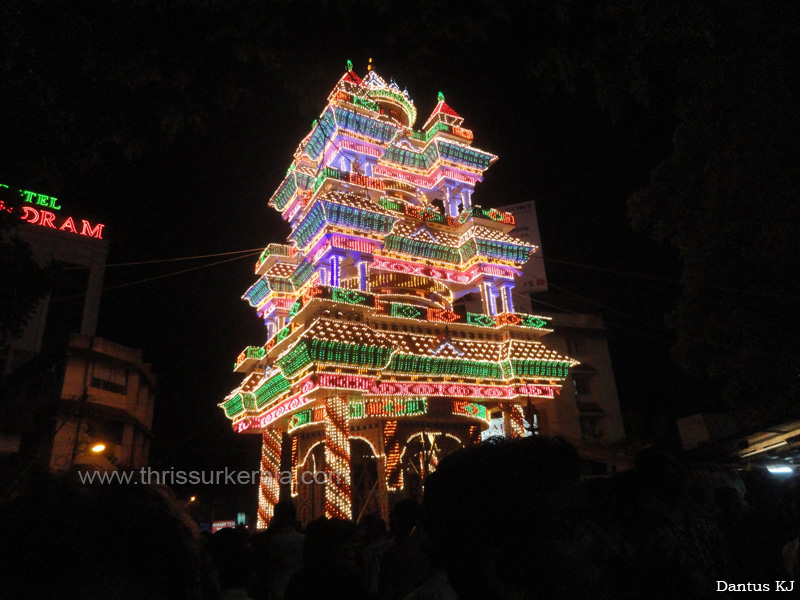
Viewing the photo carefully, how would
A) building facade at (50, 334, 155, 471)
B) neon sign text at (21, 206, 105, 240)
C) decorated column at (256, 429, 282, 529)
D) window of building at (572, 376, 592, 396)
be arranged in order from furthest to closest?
1. window of building at (572, 376, 592, 396)
2. neon sign text at (21, 206, 105, 240)
3. building facade at (50, 334, 155, 471)
4. decorated column at (256, 429, 282, 529)

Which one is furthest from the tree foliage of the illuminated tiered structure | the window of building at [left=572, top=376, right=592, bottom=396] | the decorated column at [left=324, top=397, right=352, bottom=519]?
the window of building at [left=572, top=376, right=592, bottom=396]

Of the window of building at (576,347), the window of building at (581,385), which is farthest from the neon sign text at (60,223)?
the window of building at (581,385)

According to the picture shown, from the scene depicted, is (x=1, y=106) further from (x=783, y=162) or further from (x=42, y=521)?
(x=783, y=162)

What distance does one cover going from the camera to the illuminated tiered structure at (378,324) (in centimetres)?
1519

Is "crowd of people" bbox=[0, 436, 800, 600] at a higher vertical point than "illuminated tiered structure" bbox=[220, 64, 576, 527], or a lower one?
lower

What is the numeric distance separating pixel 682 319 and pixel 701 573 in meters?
17.5

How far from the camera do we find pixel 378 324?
1645 centimetres

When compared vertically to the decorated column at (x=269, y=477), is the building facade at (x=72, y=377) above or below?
above

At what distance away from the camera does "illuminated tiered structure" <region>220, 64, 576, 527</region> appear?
15.2 meters

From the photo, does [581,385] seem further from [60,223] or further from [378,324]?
[60,223]

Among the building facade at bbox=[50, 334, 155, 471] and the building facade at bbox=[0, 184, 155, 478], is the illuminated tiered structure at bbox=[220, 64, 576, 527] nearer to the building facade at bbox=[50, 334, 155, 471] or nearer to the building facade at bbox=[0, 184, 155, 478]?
the building facade at bbox=[0, 184, 155, 478]

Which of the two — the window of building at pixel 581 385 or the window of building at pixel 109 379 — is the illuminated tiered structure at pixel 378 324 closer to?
the window of building at pixel 109 379

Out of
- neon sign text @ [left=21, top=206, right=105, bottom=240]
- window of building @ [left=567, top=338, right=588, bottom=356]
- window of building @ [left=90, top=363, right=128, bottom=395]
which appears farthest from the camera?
window of building @ [left=567, top=338, right=588, bottom=356]

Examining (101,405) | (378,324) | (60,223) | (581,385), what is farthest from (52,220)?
(581,385)
